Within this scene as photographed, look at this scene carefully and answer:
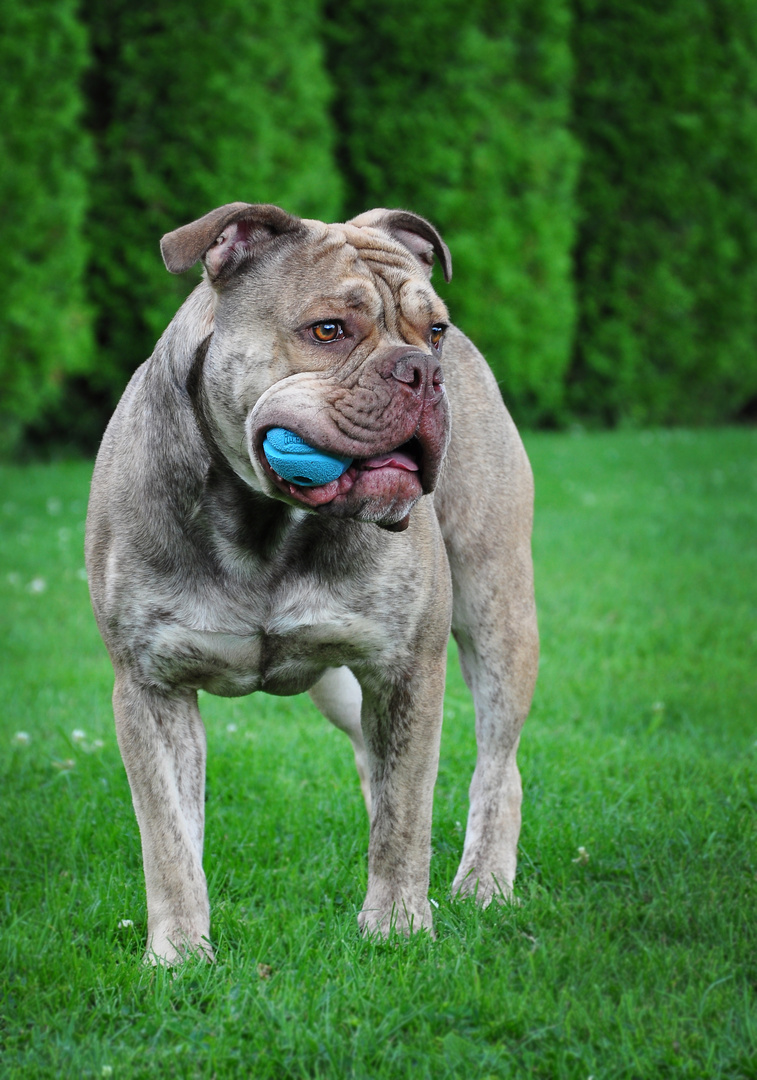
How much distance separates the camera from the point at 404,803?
10.00 feet

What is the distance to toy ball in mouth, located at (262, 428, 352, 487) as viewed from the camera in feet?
8.30

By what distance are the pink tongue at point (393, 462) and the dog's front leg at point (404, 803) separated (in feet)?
2.05

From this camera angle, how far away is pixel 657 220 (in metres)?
13.1

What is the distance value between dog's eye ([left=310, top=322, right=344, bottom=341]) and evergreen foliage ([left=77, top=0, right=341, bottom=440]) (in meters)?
7.75

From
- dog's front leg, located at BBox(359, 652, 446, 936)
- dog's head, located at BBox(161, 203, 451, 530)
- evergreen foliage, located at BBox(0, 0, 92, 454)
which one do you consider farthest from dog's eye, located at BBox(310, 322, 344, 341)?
evergreen foliage, located at BBox(0, 0, 92, 454)

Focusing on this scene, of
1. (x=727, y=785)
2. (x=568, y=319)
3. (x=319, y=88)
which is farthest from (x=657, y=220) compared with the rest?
(x=727, y=785)

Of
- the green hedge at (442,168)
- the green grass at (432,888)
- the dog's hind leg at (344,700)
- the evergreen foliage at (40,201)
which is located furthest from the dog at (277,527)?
the green hedge at (442,168)

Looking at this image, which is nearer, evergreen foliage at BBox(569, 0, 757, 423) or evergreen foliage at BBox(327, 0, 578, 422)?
evergreen foliage at BBox(327, 0, 578, 422)

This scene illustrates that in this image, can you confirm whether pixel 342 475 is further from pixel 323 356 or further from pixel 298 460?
pixel 323 356

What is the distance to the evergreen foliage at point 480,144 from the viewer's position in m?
11.3

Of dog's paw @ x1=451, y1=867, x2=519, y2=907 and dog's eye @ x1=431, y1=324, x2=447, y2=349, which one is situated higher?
dog's eye @ x1=431, y1=324, x2=447, y2=349

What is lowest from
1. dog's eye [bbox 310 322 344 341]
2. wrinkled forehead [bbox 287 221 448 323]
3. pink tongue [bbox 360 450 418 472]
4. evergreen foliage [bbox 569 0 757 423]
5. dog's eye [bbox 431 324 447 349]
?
evergreen foliage [bbox 569 0 757 423]

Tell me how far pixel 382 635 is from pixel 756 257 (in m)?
11.9

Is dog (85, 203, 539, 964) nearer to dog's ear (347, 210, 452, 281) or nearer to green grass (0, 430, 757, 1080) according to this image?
dog's ear (347, 210, 452, 281)
